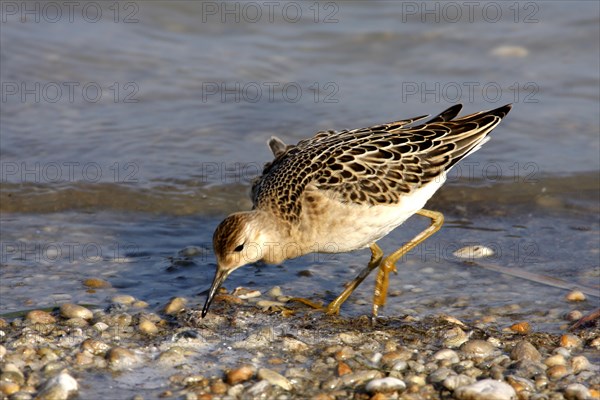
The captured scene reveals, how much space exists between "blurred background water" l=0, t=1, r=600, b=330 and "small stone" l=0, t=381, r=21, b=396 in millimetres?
1999

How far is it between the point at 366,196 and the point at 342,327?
1.09 metres

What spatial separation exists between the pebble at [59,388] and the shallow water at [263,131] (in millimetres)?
1956

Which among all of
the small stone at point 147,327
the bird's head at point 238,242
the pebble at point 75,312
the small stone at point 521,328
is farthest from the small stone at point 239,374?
the small stone at point 521,328

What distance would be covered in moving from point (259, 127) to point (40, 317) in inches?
228

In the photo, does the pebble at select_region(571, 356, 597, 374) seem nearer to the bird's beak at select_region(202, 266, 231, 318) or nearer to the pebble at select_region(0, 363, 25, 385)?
the bird's beak at select_region(202, 266, 231, 318)

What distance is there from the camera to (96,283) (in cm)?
843

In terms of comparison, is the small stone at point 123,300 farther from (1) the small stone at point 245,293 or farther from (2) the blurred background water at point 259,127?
(1) the small stone at point 245,293

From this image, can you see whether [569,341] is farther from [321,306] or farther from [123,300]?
[123,300]

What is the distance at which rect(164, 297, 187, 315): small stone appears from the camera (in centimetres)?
771

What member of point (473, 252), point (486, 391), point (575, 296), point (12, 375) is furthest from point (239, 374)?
point (473, 252)

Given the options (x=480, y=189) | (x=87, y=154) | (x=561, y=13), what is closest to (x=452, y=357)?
(x=480, y=189)

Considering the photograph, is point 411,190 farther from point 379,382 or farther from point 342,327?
point 379,382

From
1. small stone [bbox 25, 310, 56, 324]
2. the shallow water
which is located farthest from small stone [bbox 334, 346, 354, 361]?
small stone [bbox 25, 310, 56, 324]

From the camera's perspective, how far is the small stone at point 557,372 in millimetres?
6328
